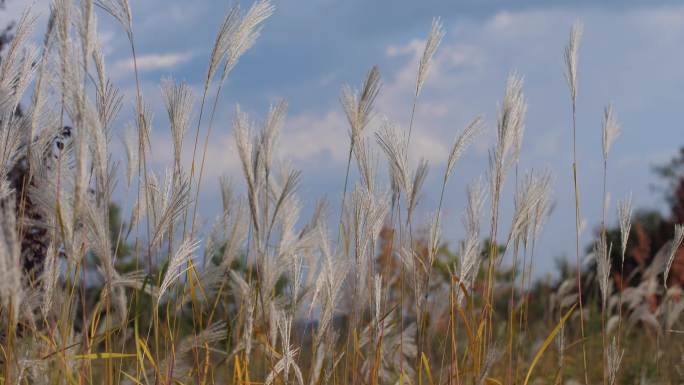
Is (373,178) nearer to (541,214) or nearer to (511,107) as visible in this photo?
(511,107)

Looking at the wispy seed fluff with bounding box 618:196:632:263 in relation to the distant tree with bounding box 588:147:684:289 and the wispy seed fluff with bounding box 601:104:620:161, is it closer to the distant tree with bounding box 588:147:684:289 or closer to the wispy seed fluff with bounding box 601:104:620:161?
the wispy seed fluff with bounding box 601:104:620:161

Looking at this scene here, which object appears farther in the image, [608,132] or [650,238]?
[650,238]

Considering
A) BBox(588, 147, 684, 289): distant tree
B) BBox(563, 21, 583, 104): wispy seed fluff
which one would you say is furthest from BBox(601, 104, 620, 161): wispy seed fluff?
BBox(588, 147, 684, 289): distant tree

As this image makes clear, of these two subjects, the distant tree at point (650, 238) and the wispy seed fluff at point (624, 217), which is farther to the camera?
the distant tree at point (650, 238)

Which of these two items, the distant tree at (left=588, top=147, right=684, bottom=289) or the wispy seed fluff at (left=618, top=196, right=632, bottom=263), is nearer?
the wispy seed fluff at (left=618, top=196, right=632, bottom=263)

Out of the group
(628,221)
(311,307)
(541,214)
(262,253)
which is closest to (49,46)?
(262,253)

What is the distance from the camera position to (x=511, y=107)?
7.39 feet

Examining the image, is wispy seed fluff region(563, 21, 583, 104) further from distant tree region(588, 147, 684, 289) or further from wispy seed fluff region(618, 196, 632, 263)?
distant tree region(588, 147, 684, 289)

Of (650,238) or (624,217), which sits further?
(650,238)

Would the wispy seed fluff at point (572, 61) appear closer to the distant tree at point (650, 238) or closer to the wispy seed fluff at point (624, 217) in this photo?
Result: the wispy seed fluff at point (624, 217)

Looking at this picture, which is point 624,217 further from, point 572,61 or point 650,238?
point 650,238

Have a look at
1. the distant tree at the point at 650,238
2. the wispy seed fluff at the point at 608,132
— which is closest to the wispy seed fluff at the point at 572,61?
the wispy seed fluff at the point at 608,132

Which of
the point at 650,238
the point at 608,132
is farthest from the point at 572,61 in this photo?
the point at 650,238

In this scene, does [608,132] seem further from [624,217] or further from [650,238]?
[650,238]
